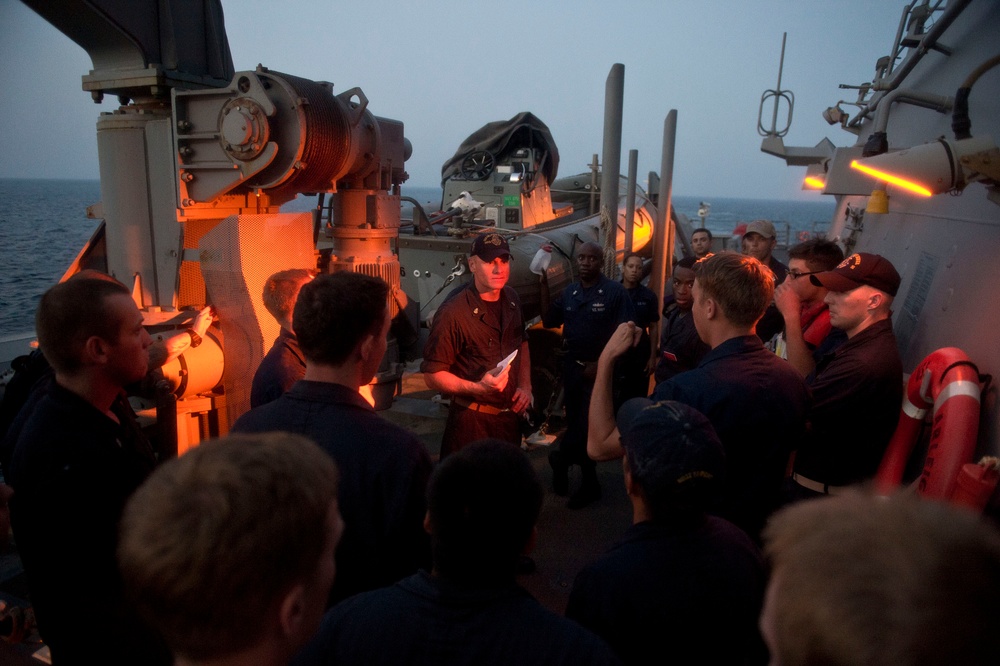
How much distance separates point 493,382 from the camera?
12.3 ft

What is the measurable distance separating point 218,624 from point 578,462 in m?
4.36

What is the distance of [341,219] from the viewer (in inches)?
188

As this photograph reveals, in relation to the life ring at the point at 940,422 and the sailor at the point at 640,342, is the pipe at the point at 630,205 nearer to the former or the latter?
the sailor at the point at 640,342

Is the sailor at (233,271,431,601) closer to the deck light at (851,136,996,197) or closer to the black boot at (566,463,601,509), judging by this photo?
the deck light at (851,136,996,197)

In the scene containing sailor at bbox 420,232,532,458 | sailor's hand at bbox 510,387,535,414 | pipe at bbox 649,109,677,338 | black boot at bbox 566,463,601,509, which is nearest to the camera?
sailor at bbox 420,232,532,458

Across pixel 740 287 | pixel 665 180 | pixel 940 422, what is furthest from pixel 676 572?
pixel 665 180

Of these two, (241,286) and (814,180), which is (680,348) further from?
(814,180)

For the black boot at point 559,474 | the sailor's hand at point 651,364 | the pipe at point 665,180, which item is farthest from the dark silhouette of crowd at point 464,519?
the black boot at point 559,474

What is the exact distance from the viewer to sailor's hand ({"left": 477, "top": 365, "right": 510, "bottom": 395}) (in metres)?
3.77

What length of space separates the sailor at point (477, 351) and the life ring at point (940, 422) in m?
2.09

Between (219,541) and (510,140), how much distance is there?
1048cm

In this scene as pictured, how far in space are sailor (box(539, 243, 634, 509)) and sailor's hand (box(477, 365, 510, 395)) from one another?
1.48 metres

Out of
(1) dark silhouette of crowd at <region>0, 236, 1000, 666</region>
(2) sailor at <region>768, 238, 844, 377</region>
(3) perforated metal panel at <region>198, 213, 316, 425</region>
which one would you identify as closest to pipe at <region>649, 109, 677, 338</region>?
(2) sailor at <region>768, 238, 844, 377</region>

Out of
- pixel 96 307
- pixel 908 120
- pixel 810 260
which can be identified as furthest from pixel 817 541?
pixel 908 120
